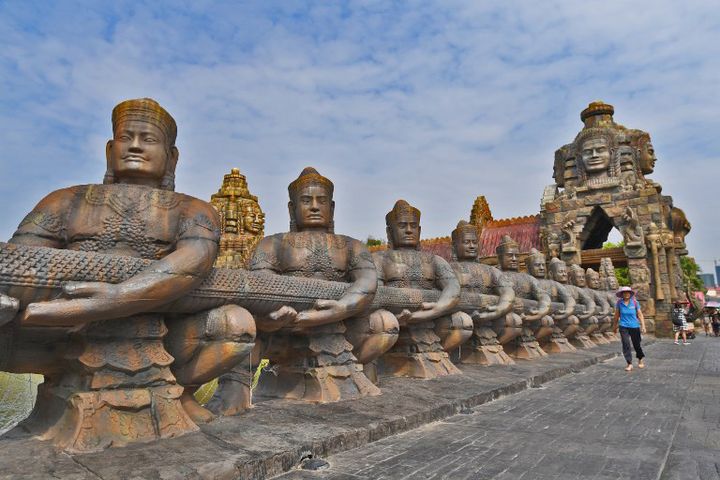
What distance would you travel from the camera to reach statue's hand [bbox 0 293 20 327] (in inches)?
89.8

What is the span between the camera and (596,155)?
22109 millimetres

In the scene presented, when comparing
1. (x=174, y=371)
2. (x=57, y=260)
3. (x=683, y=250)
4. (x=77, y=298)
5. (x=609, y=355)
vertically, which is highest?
(x=683, y=250)

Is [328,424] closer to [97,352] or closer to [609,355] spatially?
[97,352]

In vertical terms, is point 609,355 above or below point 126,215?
below

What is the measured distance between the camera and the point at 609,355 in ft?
32.3

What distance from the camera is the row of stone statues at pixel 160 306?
8.52ft

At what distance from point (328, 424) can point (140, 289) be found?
1.47m

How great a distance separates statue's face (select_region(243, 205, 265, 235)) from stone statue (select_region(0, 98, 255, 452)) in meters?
16.9

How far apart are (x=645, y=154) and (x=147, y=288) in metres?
24.5

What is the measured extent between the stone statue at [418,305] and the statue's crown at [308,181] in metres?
1.60

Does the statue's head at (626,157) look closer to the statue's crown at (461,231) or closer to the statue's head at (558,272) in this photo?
the statue's head at (558,272)

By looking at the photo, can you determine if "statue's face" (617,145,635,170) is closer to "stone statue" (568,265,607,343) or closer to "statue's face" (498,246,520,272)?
"stone statue" (568,265,607,343)

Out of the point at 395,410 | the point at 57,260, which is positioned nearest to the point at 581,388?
the point at 395,410

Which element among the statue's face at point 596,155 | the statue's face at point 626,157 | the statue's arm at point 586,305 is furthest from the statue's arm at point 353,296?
the statue's face at point 626,157
